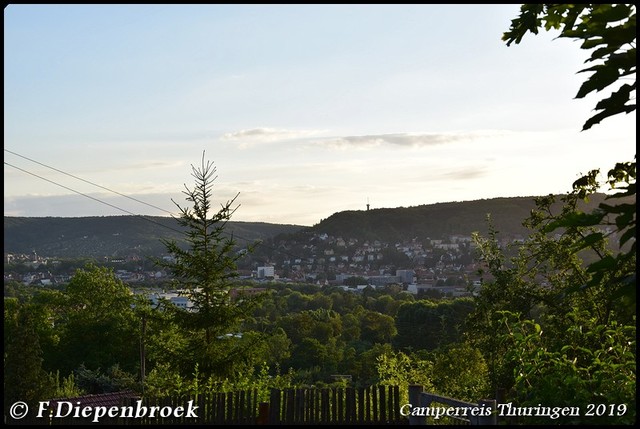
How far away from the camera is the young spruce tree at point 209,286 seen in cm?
1438

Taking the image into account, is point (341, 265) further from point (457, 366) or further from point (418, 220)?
point (457, 366)

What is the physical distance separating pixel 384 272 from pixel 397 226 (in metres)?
7.05

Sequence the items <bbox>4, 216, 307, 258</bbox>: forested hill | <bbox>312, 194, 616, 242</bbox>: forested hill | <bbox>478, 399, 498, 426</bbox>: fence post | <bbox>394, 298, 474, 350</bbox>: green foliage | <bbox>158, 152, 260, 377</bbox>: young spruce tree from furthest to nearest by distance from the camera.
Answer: <bbox>4, 216, 307, 258</bbox>: forested hill < <bbox>312, 194, 616, 242</bbox>: forested hill < <bbox>394, 298, 474, 350</bbox>: green foliage < <bbox>158, 152, 260, 377</bbox>: young spruce tree < <bbox>478, 399, 498, 426</bbox>: fence post

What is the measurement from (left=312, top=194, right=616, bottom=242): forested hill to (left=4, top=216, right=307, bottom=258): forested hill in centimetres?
1296

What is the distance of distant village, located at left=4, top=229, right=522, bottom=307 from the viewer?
97312 millimetres

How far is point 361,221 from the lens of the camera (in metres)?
115

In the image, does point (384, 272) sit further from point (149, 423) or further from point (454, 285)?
point (149, 423)

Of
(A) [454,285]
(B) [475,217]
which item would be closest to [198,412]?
(A) [454,285]

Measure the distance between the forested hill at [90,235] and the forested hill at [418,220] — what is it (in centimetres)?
1296

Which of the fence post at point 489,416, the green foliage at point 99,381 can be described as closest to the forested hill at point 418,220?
the green foliage at point 99,381

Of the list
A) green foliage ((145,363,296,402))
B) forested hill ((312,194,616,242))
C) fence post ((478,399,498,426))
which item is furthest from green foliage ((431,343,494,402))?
forested hill ((312,194,616,242))

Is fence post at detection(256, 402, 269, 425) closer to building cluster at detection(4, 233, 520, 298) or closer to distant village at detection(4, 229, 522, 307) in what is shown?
distant village at detection(4, 229, 522, 307)

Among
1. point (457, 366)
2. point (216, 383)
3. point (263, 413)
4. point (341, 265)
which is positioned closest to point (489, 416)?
point (263, 413)

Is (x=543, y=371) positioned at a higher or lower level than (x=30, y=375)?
higher
